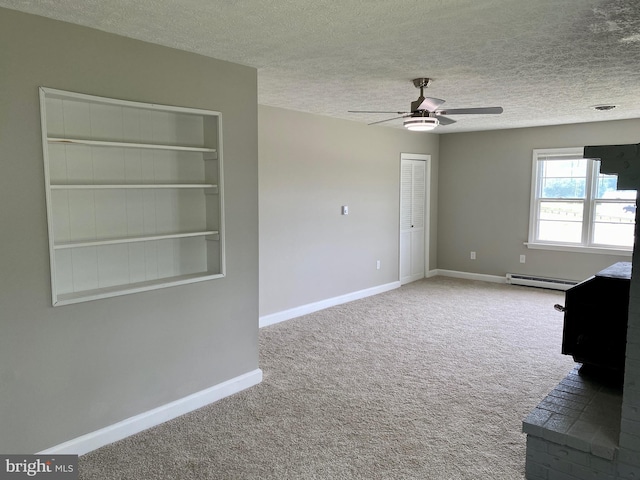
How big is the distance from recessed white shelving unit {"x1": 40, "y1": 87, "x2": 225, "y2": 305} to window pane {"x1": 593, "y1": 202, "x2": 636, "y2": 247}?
5.29 metres

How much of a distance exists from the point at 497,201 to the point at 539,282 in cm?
132

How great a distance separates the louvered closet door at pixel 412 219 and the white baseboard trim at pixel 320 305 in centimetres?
46

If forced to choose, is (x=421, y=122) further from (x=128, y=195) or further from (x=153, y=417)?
(x=153, y=417)

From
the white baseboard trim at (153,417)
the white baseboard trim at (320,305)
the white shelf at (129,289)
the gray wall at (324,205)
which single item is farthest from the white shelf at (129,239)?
the white baseboard trim at (320,305)

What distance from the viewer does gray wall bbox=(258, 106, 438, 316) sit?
493 cm

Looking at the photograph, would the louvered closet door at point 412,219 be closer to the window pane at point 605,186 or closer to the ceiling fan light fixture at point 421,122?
the window pane at point 605,186

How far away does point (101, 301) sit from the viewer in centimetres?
268

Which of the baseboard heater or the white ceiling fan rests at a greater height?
the white ceiling fan

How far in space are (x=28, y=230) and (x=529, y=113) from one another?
16.5 feet

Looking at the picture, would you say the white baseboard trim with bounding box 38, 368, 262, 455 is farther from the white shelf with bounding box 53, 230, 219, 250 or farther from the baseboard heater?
the baseboard heater

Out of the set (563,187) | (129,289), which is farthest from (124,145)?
(563,187)

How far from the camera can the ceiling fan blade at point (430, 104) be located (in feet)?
10.9

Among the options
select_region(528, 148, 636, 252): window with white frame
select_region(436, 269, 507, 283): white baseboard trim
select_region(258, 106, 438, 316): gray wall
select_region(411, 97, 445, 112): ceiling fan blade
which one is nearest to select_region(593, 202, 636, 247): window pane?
select_region(528, 148, 636, 252): window with white frame

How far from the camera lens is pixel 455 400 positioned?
330cm
